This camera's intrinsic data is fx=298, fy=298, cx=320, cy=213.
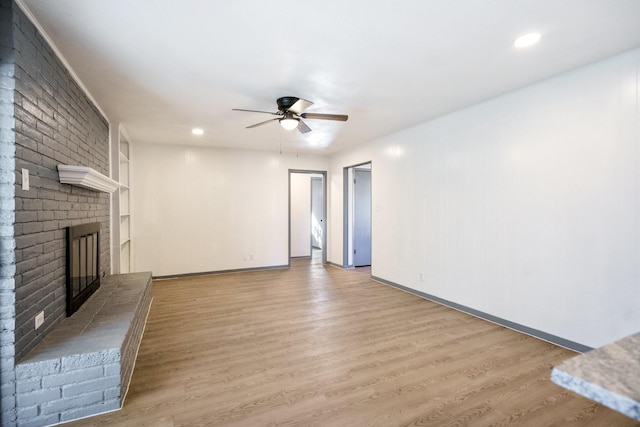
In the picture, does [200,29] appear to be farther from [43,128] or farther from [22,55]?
[43,128]

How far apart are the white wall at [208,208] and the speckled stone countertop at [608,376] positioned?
578 centimetres

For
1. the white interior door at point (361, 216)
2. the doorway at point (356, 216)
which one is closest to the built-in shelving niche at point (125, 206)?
the doorway at point (356, 216)

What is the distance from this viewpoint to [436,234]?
162 inches

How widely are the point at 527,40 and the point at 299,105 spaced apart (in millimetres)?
1894

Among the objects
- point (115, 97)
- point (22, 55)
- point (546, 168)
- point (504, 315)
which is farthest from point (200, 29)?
point (504, 315)

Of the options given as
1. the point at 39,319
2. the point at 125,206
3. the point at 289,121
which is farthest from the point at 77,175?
the point at 125,206

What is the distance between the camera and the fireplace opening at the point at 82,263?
2.46m

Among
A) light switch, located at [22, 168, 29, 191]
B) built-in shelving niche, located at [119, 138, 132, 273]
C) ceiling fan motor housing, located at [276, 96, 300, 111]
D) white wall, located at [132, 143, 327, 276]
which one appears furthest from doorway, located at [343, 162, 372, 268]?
light switch, located at [22, 168, 29, 191]

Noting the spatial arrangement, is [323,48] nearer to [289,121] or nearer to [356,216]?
[289,121]

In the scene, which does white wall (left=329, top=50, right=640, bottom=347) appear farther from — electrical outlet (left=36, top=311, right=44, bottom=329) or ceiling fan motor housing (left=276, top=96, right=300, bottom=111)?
electrical outlet (left=36, top=311, right=44, bottom=329)

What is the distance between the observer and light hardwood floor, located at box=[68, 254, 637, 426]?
1.89 m

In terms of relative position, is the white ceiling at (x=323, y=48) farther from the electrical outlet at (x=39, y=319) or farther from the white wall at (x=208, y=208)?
the white wall at (x=208, y=208)

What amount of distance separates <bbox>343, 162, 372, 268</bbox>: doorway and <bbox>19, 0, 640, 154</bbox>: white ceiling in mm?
2862

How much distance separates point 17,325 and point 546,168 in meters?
4.25
